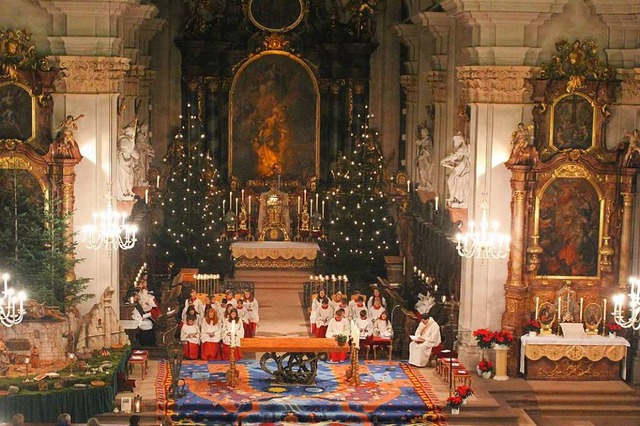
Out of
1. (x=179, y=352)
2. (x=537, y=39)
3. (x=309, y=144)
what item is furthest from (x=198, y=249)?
→ (x=537, y=39)

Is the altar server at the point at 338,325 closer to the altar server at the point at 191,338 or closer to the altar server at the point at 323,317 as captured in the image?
the altar server at the point at 323,317

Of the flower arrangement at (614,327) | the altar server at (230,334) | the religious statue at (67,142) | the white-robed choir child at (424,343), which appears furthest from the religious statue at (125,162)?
the flower arrangement at (614,327)

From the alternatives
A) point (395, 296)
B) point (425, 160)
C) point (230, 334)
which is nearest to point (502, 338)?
point (230, 334)

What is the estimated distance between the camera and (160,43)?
131ft

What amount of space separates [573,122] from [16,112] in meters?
11.2

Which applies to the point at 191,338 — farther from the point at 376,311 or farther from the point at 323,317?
the point at 376,311

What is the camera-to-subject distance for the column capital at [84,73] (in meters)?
27.0

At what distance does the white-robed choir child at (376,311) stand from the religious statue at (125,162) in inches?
226

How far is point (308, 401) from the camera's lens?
25062mm

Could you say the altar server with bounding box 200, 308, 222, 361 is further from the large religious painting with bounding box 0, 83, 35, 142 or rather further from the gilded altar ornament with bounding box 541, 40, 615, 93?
the gilded altar ornament with bounding box 541, 40, 615, 93

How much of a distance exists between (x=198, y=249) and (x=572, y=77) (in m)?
12.5

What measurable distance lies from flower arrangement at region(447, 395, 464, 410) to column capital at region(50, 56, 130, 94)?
30.2 feet

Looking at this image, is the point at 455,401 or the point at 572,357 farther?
the point at 572,357

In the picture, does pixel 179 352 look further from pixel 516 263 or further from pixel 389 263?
pixel 389 263
